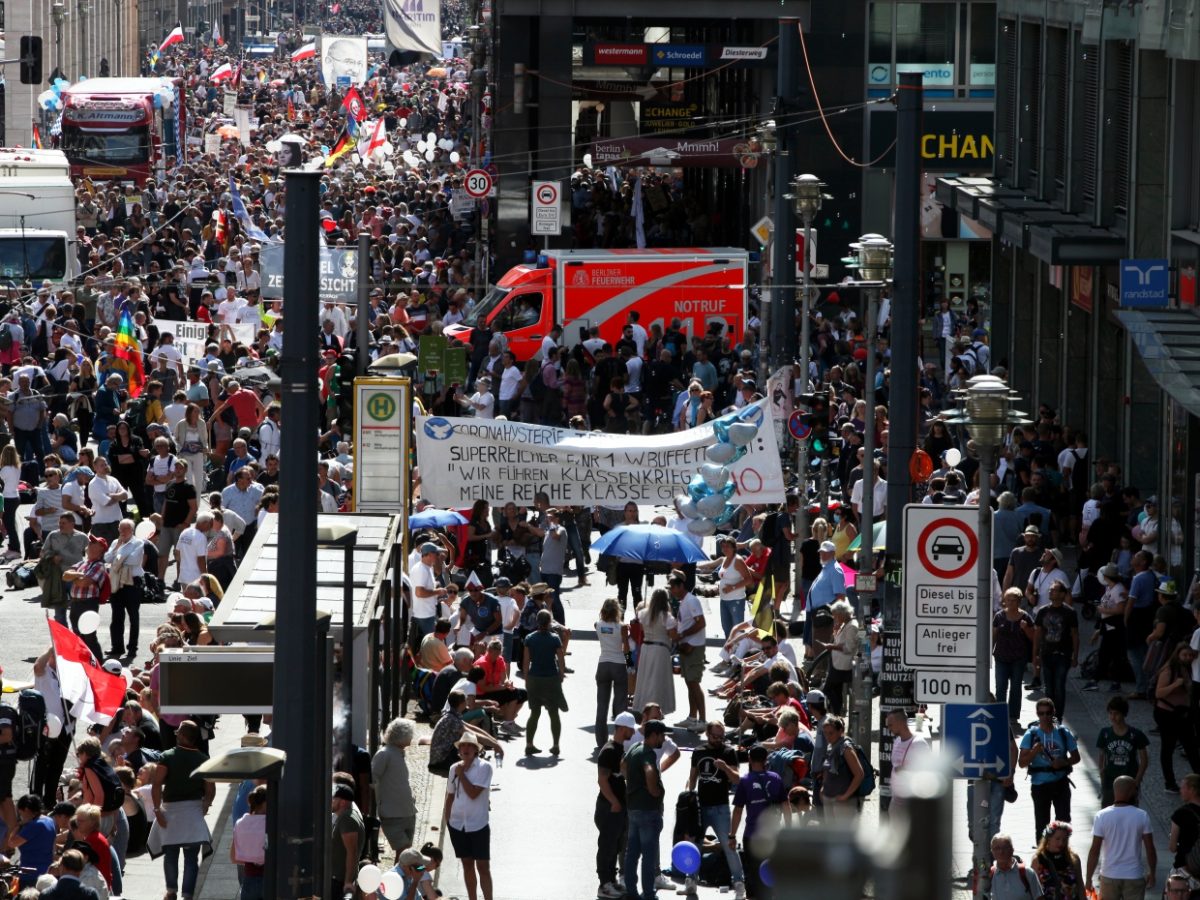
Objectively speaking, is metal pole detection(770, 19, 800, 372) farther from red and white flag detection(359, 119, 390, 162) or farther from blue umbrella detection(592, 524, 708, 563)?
red and white flag detection(359, 119, 390, 162)

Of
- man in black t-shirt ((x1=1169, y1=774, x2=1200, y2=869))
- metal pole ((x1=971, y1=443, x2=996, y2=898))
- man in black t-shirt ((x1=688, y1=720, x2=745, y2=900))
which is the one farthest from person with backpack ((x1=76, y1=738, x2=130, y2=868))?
man in black t-shirt ((x1=1169, y1=774, x2=1200, y2=869))

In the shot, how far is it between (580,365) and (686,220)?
17103 millimetres

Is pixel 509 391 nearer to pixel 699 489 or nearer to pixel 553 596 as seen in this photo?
pixel 699 489

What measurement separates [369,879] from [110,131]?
4748cm

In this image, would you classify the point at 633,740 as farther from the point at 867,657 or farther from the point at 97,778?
the point at 97,778

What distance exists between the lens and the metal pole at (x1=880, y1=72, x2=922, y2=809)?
51.2 feet

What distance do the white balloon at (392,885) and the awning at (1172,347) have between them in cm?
908

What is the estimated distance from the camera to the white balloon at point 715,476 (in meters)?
22.1

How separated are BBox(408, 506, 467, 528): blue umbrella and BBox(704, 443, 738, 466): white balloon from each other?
269 cm

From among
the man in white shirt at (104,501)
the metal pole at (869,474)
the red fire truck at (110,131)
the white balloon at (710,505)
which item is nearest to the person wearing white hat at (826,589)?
the metal pole at (869,474)

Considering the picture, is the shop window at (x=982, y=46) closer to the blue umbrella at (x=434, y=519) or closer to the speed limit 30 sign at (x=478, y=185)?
the speed limit 30 sign at (x=478, y=185)

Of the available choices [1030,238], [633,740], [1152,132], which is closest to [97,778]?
[633,740]

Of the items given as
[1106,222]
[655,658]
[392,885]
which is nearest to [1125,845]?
[392,885]

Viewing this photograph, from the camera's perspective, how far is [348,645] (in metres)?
13.8
